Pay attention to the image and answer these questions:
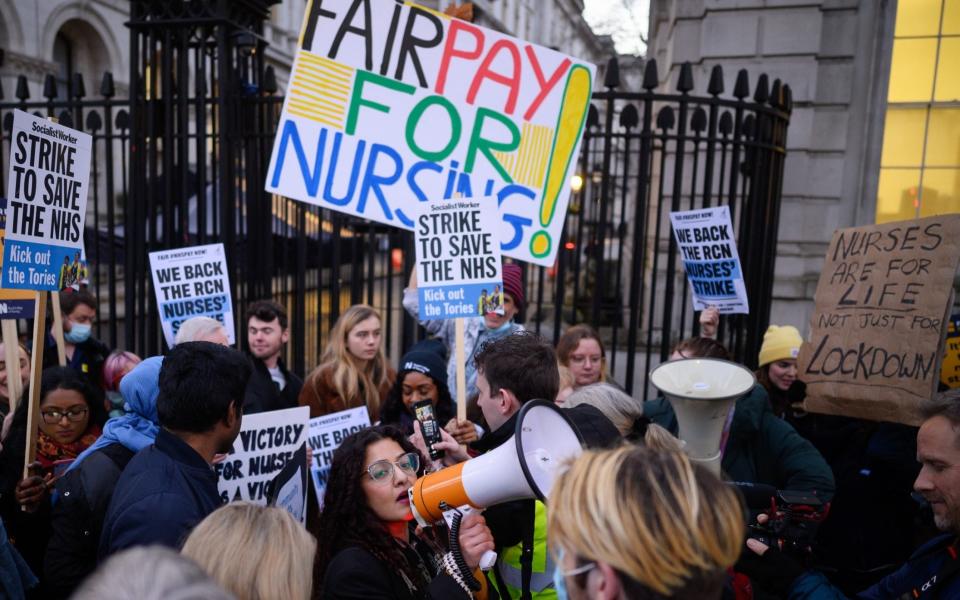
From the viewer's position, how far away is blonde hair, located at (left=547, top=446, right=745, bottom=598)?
Answer: 130 centimetres

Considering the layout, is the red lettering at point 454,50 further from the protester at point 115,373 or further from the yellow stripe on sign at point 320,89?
the protester at point 115,373

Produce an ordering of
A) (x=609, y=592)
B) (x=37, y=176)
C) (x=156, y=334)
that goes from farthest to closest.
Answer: (x=156, y=334)
(x=37, y=176)
(x=609, y=592)

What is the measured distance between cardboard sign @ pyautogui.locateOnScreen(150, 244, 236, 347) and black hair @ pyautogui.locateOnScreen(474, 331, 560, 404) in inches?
102

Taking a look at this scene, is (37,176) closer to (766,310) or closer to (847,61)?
(766,310)

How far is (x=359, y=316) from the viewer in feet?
15.2

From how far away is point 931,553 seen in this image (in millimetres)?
2275

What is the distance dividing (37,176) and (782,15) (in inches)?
320

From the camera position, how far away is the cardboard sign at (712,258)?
4660 millimetres

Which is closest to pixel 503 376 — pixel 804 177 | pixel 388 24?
pixel 388 24

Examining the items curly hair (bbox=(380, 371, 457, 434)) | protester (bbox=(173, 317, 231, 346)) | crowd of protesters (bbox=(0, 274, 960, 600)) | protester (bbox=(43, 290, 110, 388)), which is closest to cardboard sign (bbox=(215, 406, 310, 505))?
crowd of protesters (bbox=(0, 274, 960, 600))

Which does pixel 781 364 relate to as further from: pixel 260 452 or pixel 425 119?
pixel 260 452

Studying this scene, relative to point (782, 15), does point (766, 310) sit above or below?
below

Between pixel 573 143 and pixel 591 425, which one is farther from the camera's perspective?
pixel 573 143

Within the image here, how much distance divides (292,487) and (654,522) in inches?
83.1
